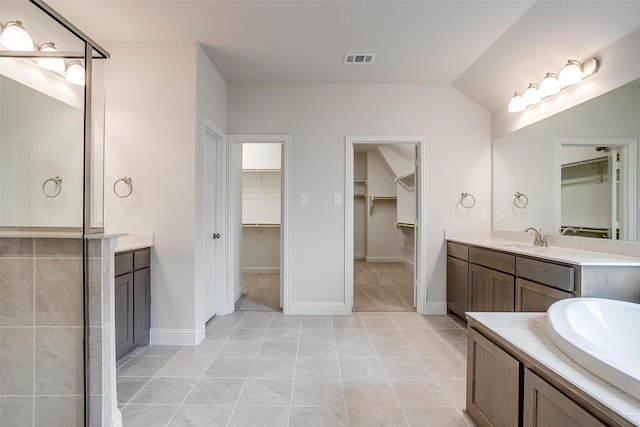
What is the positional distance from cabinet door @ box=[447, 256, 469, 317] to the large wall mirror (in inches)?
26.3

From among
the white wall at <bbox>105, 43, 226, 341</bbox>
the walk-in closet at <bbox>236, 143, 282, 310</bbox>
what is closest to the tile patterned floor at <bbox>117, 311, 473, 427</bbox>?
the white wall at <bbox>105, 43, 226, 341</bbox>

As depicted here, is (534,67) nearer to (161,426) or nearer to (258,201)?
(161,426)

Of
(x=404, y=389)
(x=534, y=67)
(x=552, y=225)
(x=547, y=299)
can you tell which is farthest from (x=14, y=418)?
(x=534, y=67)

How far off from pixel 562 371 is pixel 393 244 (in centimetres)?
580

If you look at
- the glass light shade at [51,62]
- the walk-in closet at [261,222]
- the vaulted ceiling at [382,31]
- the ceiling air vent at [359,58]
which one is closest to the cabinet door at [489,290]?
the vaulted ceiling at [382,31]

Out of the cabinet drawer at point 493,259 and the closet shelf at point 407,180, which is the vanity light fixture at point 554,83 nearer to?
the cabinet drawer at point 493,259

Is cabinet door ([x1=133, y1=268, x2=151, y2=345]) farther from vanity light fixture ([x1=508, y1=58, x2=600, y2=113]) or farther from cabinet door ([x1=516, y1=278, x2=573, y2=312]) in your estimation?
vanity light fixture ([x1=508, y1=58, x2=600, y2=113])

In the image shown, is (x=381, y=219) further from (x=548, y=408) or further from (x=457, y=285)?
(x=548, y=408)

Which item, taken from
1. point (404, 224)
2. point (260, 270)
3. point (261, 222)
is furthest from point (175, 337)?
point (404, 224)

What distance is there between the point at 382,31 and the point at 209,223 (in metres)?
2.36

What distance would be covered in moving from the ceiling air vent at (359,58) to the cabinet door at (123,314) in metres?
2.63

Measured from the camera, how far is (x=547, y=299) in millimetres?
1921

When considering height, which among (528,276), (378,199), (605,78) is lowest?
(528,276)

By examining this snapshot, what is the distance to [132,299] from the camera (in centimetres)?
225
